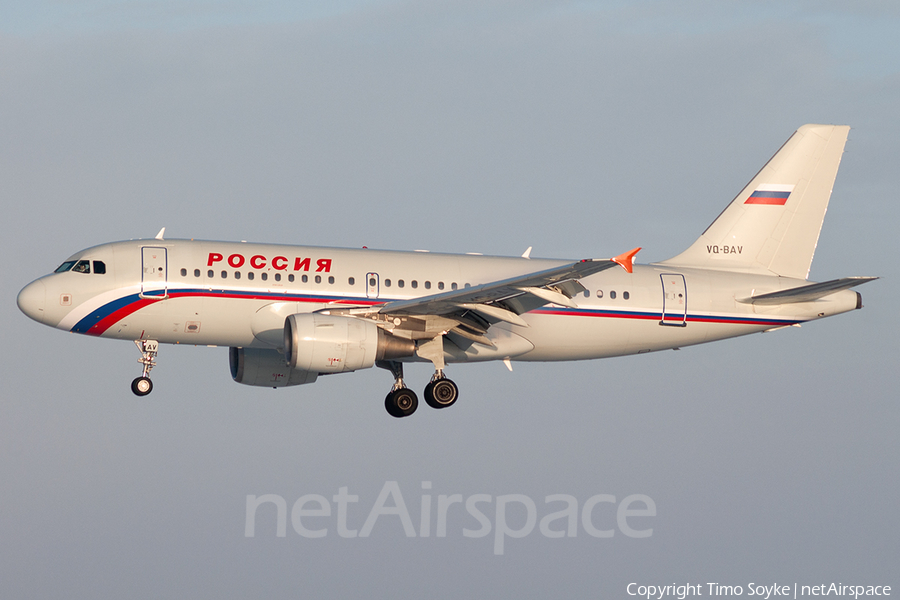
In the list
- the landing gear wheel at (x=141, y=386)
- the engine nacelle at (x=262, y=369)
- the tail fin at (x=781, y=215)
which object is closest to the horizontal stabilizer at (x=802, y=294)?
the tail fin at (x=781, y=215)

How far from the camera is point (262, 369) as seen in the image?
40.1 metres

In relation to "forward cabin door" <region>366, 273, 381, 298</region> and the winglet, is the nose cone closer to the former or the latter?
"forward cabin door" <region>366, 273, 381, 298</region>

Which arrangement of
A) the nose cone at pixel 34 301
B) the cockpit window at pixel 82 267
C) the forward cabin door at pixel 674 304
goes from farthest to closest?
the forward cabin door at pixel 674 304 → the cockpit window at pixel 82 267 → the nose cone at pixel 34 301

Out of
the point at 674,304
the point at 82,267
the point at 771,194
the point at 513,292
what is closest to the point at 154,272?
the point at 82,267

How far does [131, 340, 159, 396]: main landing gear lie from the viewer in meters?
36.7

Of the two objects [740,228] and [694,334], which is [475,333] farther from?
[740,228]

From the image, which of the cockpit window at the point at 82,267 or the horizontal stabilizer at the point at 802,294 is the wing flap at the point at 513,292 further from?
the cockpit window at the point at 82,267

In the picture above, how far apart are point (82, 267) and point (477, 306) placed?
12.0 metres

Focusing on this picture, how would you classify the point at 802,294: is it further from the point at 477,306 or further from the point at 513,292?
the point at 477,306

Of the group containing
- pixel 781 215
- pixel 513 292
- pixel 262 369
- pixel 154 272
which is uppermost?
pixel 781 215

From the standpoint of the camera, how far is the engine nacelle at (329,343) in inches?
1342

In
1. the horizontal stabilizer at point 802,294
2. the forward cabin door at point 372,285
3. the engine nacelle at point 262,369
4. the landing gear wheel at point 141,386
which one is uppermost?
the forward cabin door at point 372,285

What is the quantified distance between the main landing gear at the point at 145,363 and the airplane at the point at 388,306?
4cm

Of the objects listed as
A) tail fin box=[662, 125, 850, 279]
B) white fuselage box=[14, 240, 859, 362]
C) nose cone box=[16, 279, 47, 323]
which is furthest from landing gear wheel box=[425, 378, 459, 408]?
nose cone box=[16, 279, 47, 323]
